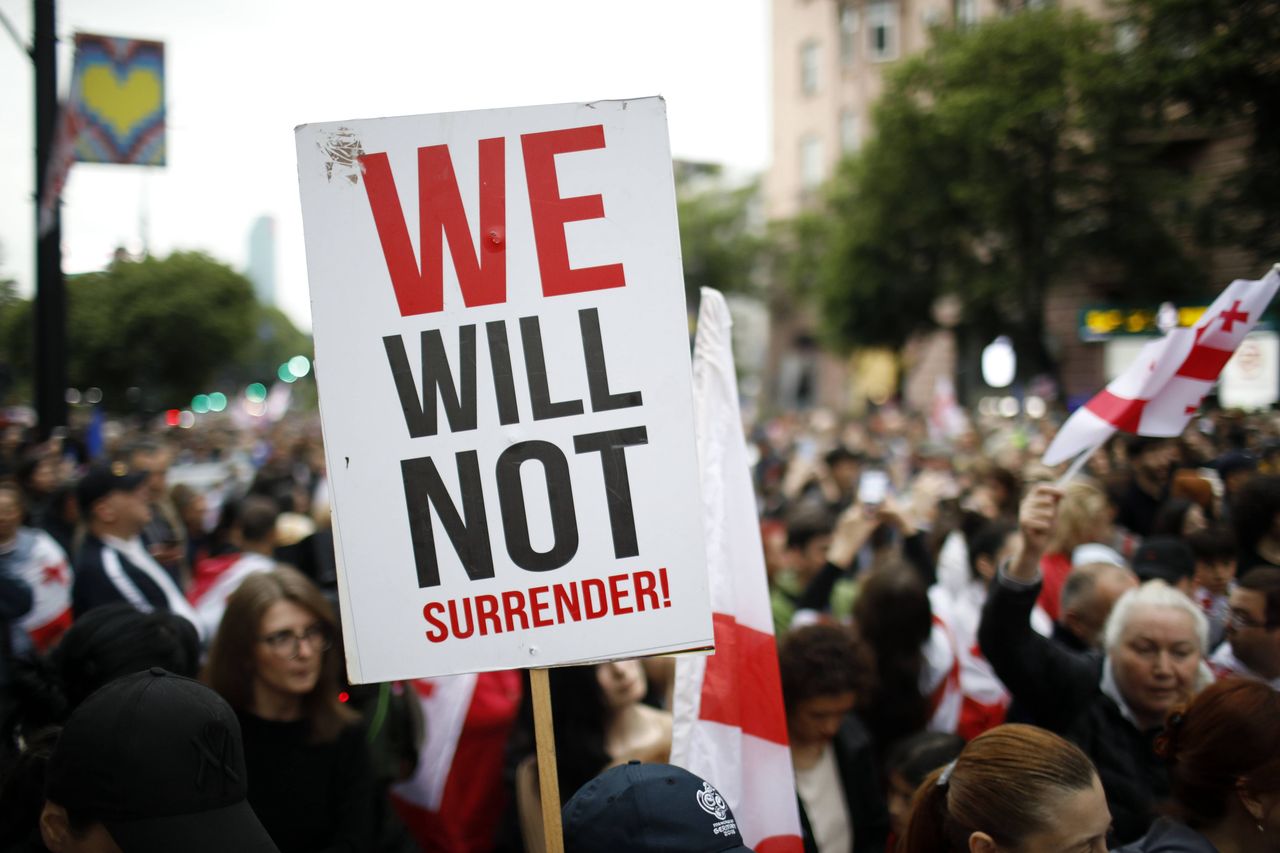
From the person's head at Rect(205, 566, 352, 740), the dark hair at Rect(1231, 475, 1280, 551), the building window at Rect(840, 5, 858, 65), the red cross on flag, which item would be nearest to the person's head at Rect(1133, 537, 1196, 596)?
the dark hair at Rect(1231, 475, 1280, 551)

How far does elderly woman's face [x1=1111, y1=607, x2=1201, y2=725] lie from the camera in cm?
312

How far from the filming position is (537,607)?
2.24 m

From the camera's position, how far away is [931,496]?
7.82 m

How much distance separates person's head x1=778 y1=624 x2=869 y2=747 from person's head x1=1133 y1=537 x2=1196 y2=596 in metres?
1.92

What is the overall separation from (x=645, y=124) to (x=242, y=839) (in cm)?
159

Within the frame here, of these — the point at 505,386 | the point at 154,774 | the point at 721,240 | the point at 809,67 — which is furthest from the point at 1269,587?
the point at 721,240

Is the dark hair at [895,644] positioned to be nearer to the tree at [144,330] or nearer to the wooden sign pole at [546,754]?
the wooden sign pole at [546,754]

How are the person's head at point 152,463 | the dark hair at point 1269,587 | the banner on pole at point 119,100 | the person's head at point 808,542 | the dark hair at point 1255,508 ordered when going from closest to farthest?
the dark hair at point 1269,587 < the dark hair at point 1255,508 < the person's head at point 808,542 < the banner on pole at point 119,100 < the person's head at point 152,463

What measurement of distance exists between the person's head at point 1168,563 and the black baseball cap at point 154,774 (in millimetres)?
3934

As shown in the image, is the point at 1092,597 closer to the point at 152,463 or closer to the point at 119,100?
the point at 119,100

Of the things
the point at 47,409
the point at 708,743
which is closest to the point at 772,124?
the point at 47,409

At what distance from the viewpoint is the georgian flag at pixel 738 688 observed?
279 cm

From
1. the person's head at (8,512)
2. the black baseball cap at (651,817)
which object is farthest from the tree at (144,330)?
the black baseball cap at (651,817)

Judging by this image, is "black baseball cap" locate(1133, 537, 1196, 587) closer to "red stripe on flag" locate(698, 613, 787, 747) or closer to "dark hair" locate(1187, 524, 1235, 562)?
"dark hair" locate(1187, 524, 1235, 562)
